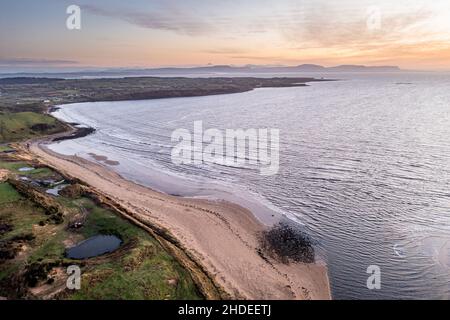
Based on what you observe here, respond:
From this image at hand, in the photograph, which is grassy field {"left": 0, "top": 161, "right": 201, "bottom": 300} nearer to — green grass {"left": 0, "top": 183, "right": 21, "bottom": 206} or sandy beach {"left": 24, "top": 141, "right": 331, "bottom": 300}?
green grass {"left": 0, "top": 183, "right": 21, "bottom": 206}

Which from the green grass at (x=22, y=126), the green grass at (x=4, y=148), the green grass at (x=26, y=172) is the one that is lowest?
the green grass at (x=26, y=172)

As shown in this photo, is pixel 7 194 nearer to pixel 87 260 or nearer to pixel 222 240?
pixel 87 260

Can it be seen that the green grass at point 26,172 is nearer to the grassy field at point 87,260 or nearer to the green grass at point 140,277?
the grassy field at point 87,260

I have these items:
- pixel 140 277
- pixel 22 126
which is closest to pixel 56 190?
pixel 140 277

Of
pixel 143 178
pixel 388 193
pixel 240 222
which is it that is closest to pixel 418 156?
pixel 388 193

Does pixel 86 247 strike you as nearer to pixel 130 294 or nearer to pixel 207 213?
pixel 130 294

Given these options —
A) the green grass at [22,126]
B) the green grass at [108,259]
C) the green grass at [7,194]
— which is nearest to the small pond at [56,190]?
the green grass at [7,194]
